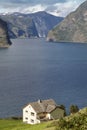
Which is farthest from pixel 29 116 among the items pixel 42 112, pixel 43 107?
pixel 43 107

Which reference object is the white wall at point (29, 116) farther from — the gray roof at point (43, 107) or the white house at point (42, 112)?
the gray roof at point (43, 107)

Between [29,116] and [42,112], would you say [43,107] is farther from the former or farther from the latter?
[29,116]

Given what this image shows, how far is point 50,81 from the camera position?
182625 millimetres

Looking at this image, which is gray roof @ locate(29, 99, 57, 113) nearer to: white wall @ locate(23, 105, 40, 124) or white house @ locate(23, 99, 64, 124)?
white house @ locate(23, 99, 64, 124)

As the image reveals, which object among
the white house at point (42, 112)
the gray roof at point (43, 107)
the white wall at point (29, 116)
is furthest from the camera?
the gray roof at point (43, 107)

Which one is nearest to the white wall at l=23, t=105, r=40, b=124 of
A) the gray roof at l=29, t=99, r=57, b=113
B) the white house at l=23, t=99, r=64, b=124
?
the white house at l=23, t=99, r=64, b=124

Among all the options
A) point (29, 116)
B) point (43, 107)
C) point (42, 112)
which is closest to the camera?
point (42, 112)

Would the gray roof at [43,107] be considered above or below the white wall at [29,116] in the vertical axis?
above

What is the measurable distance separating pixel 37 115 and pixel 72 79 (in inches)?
4127

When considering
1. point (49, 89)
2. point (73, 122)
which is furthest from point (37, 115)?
point (49, 89)

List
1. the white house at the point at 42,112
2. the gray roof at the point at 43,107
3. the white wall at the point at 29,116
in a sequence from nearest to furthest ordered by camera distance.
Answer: the white house at the point at 42,112 < the white wall at the point at 29,116 < the gray roof at the point at 43,107

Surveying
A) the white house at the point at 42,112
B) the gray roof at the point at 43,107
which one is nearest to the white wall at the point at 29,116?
the white house at the point at 42,112

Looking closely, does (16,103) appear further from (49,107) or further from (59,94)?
(49,107)

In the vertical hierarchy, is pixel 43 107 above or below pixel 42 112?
above
